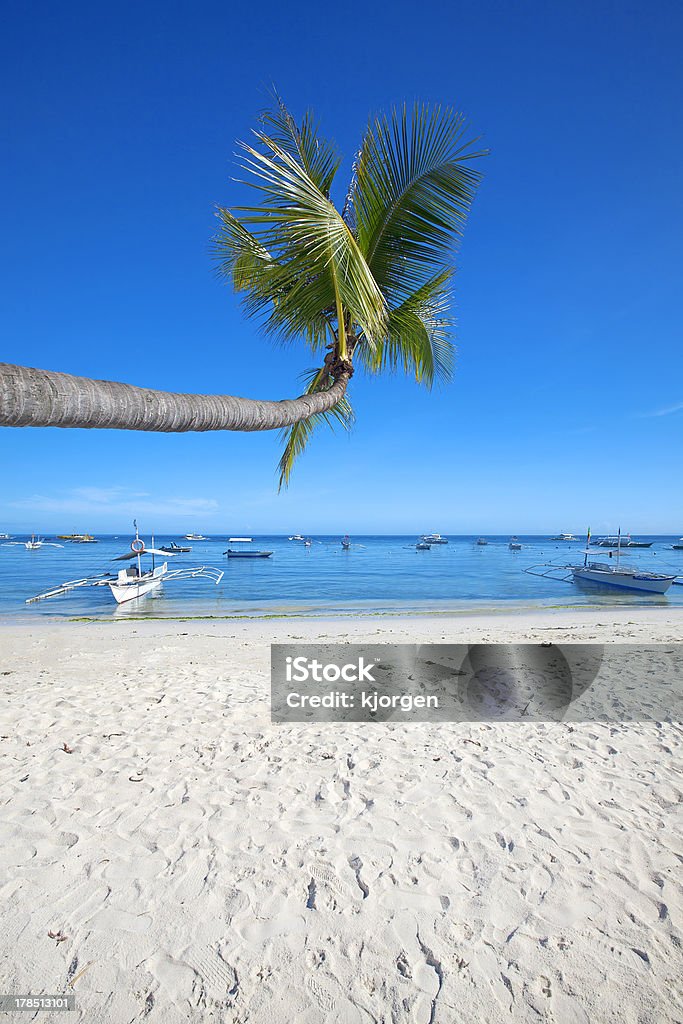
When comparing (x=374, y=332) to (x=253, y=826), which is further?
(x=374, y=332)

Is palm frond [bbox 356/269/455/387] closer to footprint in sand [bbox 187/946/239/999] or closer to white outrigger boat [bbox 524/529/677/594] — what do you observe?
footprint in sand [bbox 187/946/239/999]

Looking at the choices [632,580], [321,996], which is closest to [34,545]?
[632,580]

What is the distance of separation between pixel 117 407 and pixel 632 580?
2856cm

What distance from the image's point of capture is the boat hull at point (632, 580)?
25.1 m

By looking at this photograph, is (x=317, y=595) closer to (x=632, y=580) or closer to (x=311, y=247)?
(x=632, y=580)

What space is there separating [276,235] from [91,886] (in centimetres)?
466

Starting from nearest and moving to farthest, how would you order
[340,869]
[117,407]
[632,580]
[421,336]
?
[340,869], [117,407], [421,336], [632,580]

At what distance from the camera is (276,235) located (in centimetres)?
414

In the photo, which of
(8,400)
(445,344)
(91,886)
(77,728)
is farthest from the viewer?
(445,344)

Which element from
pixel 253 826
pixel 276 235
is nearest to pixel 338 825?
pixel 253 826

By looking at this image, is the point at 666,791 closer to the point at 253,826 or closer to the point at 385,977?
the point at 385,977

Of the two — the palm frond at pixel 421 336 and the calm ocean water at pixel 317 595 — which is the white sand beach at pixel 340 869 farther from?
the calm ocean water at pixel 317 595

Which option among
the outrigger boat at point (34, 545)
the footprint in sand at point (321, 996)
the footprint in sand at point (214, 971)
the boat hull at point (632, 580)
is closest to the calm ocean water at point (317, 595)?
the boat hull at point (632, 580)

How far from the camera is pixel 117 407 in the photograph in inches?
126
